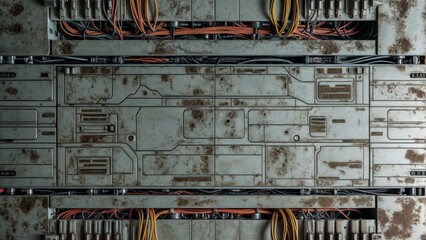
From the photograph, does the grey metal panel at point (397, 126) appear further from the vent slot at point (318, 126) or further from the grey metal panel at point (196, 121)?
the vent slot at point (318, 126)

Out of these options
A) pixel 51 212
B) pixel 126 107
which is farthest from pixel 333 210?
pixel 51 212

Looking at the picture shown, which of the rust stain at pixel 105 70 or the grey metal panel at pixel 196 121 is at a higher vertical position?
the rust stain at pixel 105 70

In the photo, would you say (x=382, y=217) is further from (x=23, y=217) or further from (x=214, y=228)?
(x=23, y=217)

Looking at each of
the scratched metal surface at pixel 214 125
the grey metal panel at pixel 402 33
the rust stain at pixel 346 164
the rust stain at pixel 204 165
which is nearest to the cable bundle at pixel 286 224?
the scratched metal surface at pixel 214 125

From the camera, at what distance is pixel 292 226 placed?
9.09ft

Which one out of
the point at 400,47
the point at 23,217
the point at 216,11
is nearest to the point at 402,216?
the point at 400,47

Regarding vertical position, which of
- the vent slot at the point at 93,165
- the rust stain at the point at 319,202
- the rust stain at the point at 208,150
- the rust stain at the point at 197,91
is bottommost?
the rust stain at the point at 319,202

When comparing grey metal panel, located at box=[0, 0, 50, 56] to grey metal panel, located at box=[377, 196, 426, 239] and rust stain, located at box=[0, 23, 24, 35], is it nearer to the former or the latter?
rust stain, located at box=[0, 23, 24, 35]

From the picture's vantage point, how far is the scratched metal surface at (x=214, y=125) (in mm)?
2816

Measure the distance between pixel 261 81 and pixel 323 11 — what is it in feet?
2.34

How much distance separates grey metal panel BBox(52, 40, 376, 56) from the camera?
2.81m

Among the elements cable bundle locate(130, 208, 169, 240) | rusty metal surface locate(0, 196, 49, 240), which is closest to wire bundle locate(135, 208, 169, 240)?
cable bundle locate(130, 208, 169, 240)

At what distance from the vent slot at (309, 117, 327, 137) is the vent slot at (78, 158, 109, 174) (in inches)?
62.5

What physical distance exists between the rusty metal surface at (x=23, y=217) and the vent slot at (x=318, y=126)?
6.86ft
